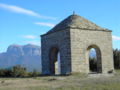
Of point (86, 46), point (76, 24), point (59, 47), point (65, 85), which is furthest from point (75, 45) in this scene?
point (65, 85)

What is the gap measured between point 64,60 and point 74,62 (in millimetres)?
916

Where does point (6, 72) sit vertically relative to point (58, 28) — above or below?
below

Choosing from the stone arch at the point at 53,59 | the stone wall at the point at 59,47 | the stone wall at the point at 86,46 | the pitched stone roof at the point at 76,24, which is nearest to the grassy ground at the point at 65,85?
the stone wall at the point at 86,46

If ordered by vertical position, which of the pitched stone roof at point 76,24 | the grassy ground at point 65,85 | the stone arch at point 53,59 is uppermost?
the pitched stone roof at point 76,24

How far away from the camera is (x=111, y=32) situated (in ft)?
74.9

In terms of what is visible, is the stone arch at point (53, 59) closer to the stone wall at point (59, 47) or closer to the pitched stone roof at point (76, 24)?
the stone wall at point (59, 47)

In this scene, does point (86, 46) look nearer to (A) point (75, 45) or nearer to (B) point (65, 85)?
(A) point (75, 45)

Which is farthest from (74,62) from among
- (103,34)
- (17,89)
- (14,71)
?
(14,71)

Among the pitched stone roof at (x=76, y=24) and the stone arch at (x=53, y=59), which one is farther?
the stone arch at (x=53, y=59)

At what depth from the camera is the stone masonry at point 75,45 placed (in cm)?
2033

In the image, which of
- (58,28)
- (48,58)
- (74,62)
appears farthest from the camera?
(48,58)

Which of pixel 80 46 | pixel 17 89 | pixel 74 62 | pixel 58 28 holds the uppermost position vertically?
pixel 58 28

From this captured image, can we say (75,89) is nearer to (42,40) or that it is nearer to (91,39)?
(91,39)

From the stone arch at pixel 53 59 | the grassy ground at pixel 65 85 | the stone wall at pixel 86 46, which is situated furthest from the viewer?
the stone arch at pixel 53 59
